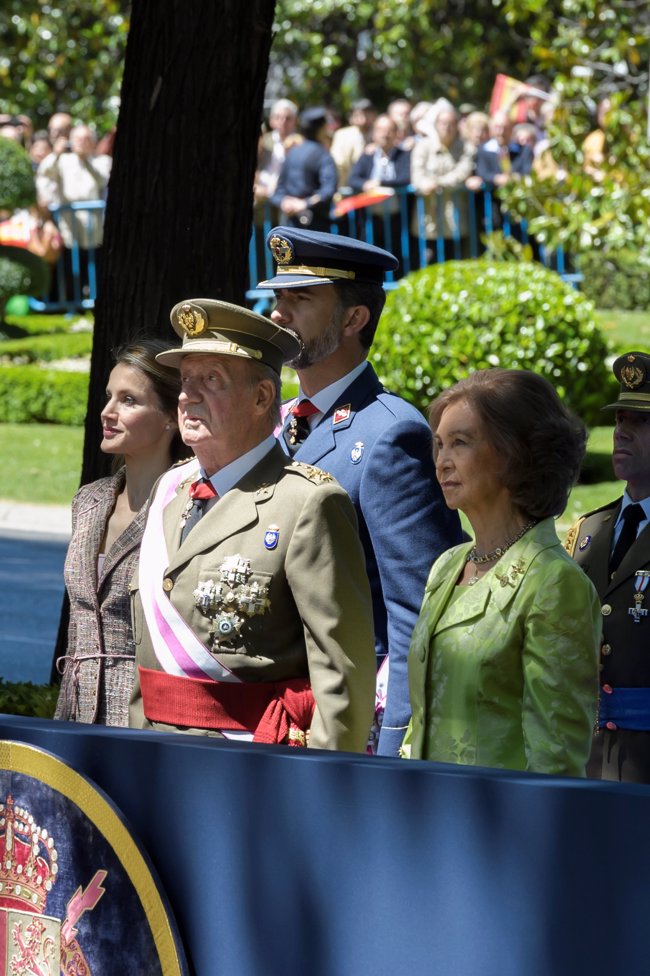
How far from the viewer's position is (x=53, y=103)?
31.6 metres

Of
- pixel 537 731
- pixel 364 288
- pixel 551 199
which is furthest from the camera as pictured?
pixel 551 199

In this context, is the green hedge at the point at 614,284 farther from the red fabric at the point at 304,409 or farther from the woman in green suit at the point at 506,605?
the woman in green suit at the point at 506,605

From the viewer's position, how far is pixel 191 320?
150 inches

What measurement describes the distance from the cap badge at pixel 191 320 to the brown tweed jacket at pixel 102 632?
2.19 feet

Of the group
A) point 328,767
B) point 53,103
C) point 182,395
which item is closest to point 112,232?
point 182,395

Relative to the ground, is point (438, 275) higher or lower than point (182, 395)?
higher

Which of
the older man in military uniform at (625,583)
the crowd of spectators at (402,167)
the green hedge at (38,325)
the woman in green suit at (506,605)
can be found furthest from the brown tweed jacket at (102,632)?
the green hedge at (38,325)

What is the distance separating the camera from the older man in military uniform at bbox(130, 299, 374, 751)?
3.59 metres

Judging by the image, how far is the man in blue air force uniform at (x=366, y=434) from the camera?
13.2ft

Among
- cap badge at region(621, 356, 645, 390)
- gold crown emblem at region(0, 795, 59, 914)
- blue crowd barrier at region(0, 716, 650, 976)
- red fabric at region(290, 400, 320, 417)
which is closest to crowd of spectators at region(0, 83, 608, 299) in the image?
cap badge at region(621, 356, 645, 390)

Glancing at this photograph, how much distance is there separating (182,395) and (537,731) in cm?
110

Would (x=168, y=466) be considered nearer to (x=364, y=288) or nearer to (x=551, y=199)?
(x=364, y=288)

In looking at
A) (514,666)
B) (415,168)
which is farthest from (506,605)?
(415,168)

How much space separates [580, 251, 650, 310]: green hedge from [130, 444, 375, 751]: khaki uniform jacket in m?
18.4
